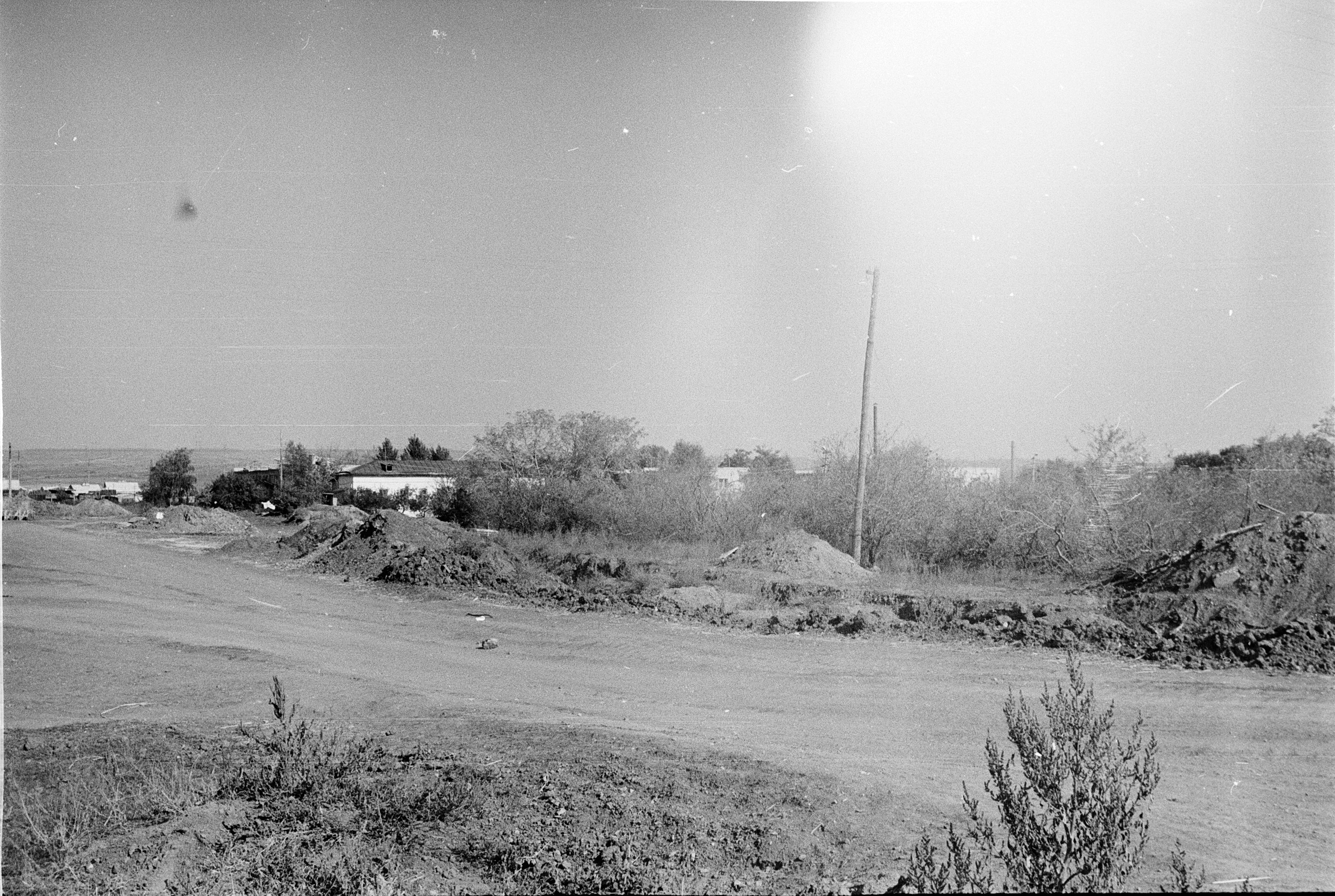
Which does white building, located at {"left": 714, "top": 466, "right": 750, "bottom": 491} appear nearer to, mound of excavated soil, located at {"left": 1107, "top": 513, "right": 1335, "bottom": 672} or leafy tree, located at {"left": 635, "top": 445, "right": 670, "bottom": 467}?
leafy tree, located at {"left": 635, "top": 445, "right": 670, "bottom": 467}

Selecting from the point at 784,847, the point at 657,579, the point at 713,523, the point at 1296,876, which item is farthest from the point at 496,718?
the point at 713,523

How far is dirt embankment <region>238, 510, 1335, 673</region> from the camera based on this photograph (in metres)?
9.82

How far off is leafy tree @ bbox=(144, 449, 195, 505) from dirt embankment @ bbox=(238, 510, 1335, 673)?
944 centimetres

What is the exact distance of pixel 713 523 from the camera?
20.8 meters

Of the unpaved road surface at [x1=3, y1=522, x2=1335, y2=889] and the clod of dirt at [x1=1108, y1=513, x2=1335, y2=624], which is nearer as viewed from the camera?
the unpaved road surface at [x1=3, y1=522, x2=1335, y2=889]

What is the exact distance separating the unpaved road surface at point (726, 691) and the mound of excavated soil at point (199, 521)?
53.1 feet

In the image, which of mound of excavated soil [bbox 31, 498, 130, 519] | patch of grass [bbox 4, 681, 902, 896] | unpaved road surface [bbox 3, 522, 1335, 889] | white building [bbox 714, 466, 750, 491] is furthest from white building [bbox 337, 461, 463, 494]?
patch of grass [bbox 4, 681, 902, 896]

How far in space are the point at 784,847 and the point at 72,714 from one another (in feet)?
22.0

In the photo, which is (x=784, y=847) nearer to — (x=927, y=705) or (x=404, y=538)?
(x=927, y=705)

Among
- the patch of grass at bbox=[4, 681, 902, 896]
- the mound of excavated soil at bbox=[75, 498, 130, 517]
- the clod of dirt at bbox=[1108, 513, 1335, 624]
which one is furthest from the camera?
the mound of excavated soil at bbox=[75, 498, 130, 517]

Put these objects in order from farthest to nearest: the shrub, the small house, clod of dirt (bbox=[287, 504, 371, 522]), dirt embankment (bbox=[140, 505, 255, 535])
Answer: dirt embankment (bbox=[140, 505, 255, 535]) → the shrub → the small house → clod of dirt (bbox=[287, 504, 371, 522])

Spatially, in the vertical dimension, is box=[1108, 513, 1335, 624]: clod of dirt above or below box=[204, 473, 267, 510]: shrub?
above

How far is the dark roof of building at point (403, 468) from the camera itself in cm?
2544

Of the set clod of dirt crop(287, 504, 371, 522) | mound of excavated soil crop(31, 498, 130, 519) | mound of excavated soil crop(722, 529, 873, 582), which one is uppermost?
mound of excavated soil crop(722, 529, 873, 582)
